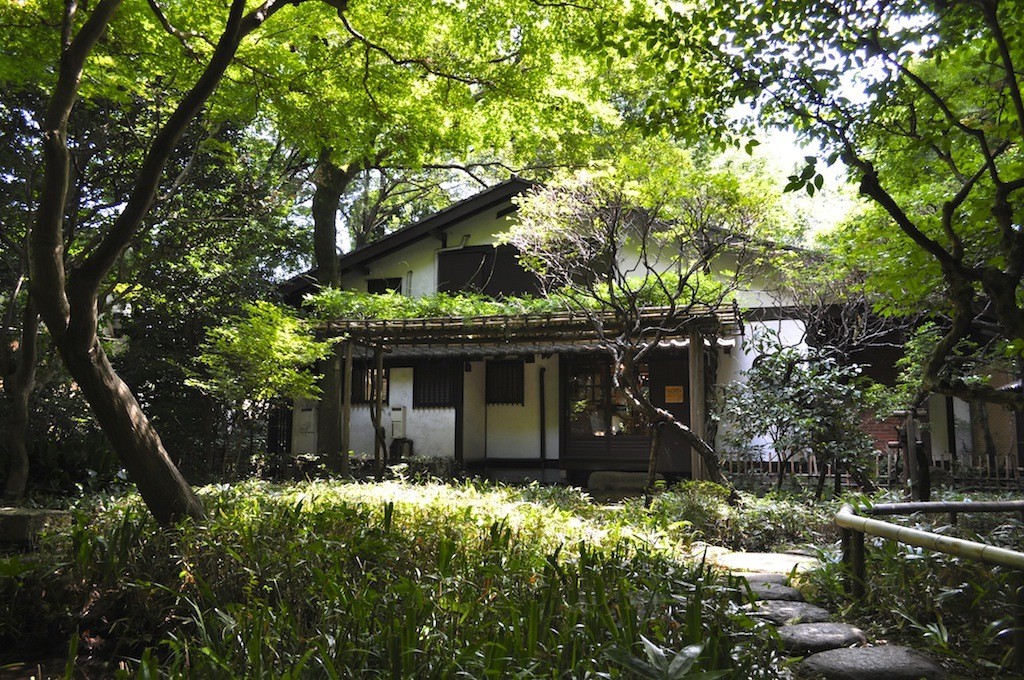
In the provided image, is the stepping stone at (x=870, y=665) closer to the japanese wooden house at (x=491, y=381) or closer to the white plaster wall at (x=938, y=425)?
the japanese wooden house at (x=491, y=381)

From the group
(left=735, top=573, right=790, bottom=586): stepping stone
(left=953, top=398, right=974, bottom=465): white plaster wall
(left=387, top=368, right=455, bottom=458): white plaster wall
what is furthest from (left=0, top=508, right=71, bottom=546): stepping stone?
(left=953, top=398, right=974, bottom=465): white plaster wall

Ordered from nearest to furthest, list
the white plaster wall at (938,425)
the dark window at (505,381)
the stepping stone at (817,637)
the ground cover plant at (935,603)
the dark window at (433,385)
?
the ground cover plant at (935,603) → the stepping stone at (817,637) → the white plaster wall at (938,425) → the dark window at (433,385) → the dark window at (505,381)

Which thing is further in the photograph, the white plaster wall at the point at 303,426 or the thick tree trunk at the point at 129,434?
the white plaster wall at the point at 303,426

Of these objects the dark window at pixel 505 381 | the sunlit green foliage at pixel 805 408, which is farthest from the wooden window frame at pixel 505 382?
the sunlit green foliage at pixel 805 408

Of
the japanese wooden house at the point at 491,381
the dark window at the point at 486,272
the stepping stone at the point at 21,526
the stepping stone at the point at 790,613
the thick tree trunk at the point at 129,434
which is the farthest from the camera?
the dark window at the point at 486,272

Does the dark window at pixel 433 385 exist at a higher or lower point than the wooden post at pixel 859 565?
higher

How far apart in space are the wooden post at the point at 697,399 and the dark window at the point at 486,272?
5.22 m

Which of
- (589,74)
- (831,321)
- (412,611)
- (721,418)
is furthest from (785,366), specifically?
(412,611)

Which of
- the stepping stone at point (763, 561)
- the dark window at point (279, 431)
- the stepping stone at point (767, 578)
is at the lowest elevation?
the stepping stone at point (763, 561)

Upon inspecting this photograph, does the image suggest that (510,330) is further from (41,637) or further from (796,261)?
(41,637)

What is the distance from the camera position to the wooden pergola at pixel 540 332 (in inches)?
491

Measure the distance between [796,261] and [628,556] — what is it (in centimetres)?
999

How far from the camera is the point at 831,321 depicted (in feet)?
49.3

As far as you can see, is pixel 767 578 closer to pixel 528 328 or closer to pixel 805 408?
pixel 805 408
